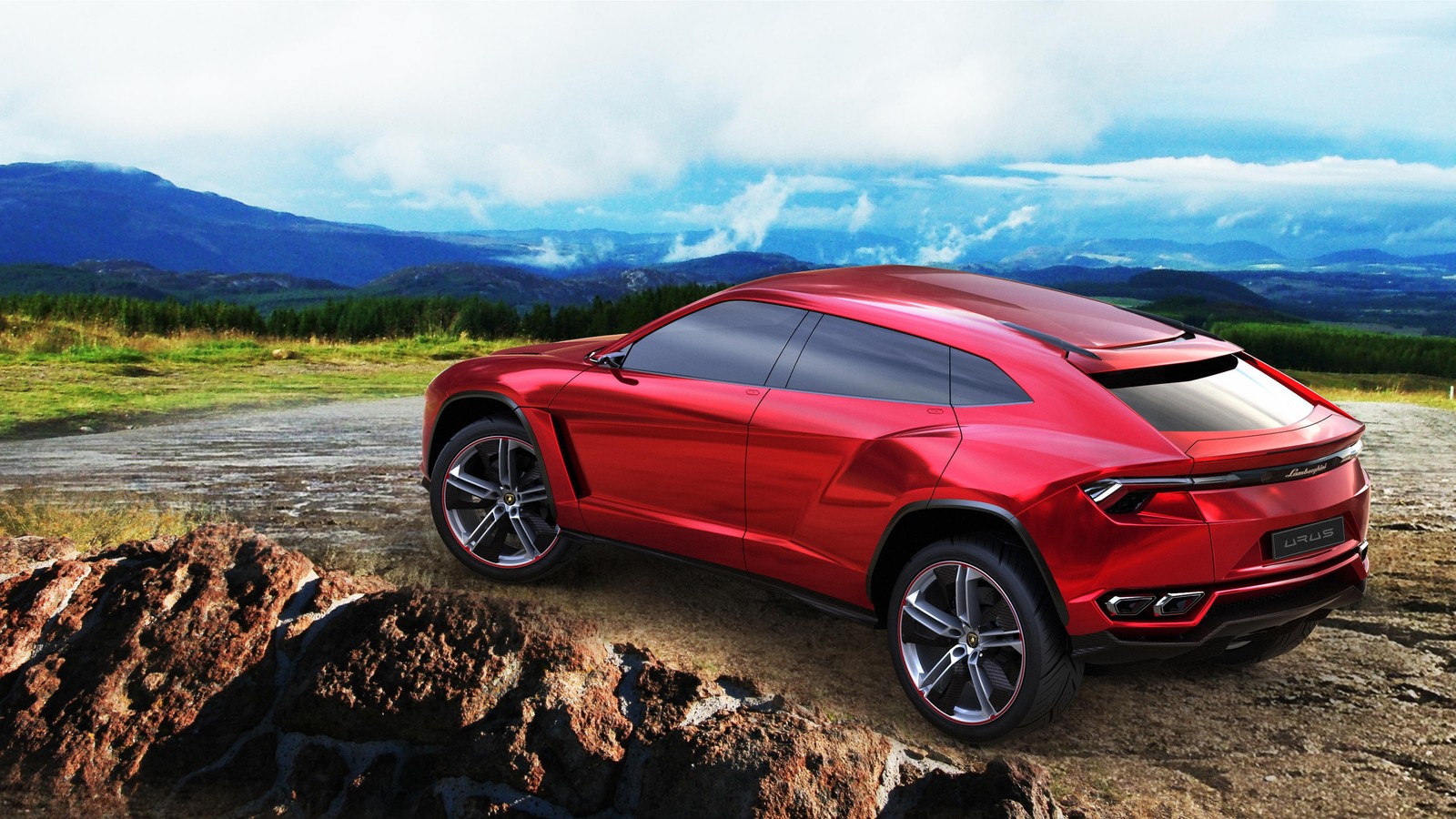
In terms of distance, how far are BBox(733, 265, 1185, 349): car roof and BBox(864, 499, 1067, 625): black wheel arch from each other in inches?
27.8

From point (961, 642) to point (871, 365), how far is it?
1.13 metres

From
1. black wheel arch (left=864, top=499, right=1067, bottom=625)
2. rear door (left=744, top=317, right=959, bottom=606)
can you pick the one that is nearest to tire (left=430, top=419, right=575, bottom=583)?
rear door (left=744, top=317, right=959, bottom=606)

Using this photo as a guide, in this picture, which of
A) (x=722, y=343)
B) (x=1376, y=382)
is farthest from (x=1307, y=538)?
(x=1376, y=382)

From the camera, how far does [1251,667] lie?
4.99 meters

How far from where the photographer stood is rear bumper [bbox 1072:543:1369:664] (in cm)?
371

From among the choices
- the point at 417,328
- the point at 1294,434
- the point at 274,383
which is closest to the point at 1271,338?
the point at 417,328

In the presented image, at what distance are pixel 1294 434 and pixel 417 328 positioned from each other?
27.6 m

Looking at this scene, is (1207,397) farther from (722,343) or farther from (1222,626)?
(722,343)

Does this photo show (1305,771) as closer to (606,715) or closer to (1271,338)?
(606,715)

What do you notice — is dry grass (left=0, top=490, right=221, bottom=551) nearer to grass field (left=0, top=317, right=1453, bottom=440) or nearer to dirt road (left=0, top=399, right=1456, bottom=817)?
dirt road (left=0, top=399, right=1456, bottom=817)

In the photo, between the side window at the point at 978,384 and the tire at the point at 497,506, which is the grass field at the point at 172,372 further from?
the side window at the point at 978,384

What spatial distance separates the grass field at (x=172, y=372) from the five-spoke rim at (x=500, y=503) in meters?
8.81

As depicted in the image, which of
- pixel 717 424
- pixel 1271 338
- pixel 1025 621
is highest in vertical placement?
pixel 717 424

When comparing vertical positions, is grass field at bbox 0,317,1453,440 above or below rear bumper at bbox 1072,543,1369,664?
below
